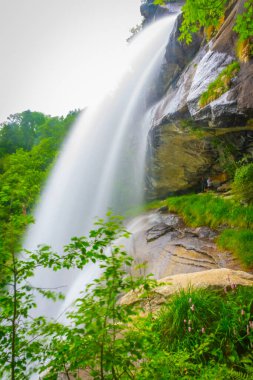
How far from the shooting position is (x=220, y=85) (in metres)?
6.52

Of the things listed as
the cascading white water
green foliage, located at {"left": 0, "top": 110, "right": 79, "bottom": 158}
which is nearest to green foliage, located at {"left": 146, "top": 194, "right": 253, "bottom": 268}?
the cascading white water

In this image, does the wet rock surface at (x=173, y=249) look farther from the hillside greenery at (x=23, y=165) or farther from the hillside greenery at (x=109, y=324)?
the hillside greenery at (x=23, y=165)

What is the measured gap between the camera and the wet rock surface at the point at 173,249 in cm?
553

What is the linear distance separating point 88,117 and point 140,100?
17.5ft

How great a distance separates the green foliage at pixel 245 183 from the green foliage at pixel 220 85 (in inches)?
83.6

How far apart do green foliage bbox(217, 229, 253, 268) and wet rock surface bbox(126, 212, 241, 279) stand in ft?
0.56

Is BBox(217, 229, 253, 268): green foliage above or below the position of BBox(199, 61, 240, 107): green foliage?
below

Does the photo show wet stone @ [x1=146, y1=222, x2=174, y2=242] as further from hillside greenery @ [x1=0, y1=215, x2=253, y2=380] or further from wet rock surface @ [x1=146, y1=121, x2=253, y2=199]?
hillside greenery @ [x1=0, y1=215, x2=253, y2=380]

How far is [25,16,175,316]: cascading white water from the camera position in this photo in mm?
12836

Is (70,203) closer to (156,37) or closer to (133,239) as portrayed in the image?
(133,239)

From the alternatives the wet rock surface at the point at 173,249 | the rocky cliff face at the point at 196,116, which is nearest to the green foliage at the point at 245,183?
the rocky cliff face at the point at 196,116

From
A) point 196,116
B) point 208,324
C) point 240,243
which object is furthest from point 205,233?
point 208,324

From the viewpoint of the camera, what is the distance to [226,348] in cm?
237

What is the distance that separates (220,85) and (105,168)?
8265 millimetres
